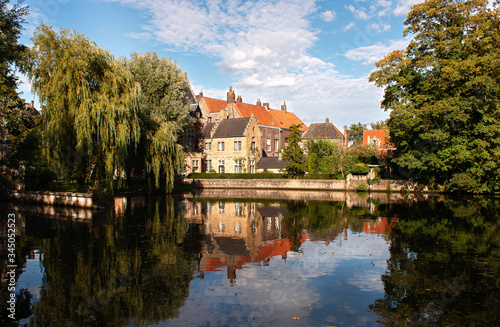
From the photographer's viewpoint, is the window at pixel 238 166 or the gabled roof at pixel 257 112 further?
the gabled roof at pixel 257 112

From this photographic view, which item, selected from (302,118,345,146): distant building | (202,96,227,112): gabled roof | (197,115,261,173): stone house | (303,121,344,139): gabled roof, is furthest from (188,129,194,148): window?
(303,121,344,139): gabled roof

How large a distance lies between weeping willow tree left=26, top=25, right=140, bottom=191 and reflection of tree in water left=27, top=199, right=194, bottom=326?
27.9ft

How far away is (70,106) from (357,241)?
56.4 feet

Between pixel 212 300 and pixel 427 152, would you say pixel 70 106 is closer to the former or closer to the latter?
pixel 212 300

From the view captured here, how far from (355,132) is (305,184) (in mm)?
51689

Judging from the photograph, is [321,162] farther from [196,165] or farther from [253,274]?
[253,274]

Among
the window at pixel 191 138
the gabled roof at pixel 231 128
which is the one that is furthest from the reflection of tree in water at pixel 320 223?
the window at pixel 191 138

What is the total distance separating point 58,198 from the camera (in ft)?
74.8

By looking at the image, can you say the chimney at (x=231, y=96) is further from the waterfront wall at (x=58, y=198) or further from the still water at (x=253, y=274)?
the still water at (x=253, y=274)

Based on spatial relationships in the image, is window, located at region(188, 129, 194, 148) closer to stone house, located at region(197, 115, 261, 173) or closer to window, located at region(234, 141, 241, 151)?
stone house, located at region(197, 115, 261, 173)

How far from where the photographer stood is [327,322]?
19.7ft

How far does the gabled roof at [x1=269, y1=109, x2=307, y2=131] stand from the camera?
6231cm

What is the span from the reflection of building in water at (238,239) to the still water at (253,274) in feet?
0.17

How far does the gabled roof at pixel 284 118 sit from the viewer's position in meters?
62.3
